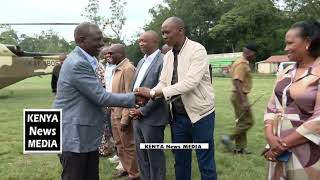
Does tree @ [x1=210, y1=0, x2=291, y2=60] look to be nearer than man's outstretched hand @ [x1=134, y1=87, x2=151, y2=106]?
No

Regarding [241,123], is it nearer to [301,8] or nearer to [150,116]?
[150,116]

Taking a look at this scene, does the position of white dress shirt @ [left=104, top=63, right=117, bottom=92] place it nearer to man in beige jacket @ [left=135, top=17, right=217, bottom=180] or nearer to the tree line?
man in beige jacket @ [left=135, top=17, right=217, bottom=180]

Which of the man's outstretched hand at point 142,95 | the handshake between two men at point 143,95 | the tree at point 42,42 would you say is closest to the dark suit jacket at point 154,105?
the handshake between two men at point 143,95

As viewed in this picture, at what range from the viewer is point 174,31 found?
4.67m

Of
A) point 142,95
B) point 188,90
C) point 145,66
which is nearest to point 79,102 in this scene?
point 142,95

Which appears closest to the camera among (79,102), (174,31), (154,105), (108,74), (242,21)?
(79,102)

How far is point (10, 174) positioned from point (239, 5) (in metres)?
76.9

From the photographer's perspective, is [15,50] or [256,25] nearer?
[15,50]

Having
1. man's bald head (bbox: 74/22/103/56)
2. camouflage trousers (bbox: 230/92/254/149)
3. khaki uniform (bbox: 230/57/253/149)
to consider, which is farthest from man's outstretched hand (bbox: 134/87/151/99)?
camouflage trousers (bbox: 230/92/254/149)

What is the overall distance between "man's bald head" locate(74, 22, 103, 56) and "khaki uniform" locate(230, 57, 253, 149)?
4192mm

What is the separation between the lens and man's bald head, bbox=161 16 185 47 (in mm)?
4664

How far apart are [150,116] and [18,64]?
1842 cm

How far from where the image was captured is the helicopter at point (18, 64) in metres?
21.8

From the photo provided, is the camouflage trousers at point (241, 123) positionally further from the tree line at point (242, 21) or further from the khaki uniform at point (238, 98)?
the tree line at point (242, 21)
